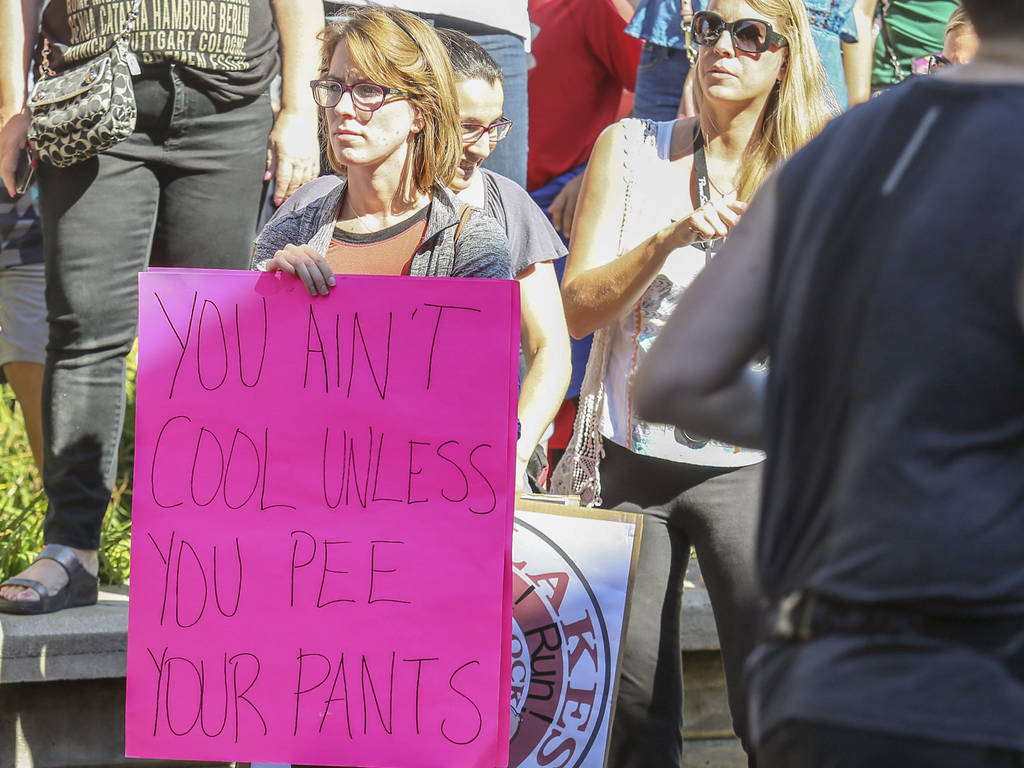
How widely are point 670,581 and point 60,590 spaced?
149 cm

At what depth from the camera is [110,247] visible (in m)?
3.51

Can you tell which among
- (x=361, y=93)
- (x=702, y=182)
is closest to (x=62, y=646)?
(x=361, y=93)

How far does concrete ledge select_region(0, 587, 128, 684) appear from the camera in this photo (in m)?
3.26

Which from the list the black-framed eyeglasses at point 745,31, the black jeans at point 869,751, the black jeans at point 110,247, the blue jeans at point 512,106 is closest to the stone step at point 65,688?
→ the black jeans at point 110,247

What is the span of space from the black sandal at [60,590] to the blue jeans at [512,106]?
5.10 ft

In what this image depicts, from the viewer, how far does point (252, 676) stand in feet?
8.68

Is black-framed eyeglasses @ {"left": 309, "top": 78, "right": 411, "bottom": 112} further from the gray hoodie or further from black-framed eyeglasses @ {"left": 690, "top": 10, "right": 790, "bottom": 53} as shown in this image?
black-framed eyeglasses @ {"left": 690, "top": 10, "right": 790, "bottom": 53}

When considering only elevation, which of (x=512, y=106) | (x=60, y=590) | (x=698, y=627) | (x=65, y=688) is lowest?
(x=65, y=688)

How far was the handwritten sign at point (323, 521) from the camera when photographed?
260cm

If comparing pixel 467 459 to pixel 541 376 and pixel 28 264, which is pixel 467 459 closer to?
pixel 541 376

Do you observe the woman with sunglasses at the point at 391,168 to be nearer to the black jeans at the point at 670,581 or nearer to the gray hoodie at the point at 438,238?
the gray hoodie at the point at 438,238

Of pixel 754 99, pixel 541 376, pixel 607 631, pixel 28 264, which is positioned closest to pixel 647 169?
pixel 754 99

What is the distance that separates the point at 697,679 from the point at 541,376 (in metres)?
1.18

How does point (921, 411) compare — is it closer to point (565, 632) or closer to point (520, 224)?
point (565, 632)
